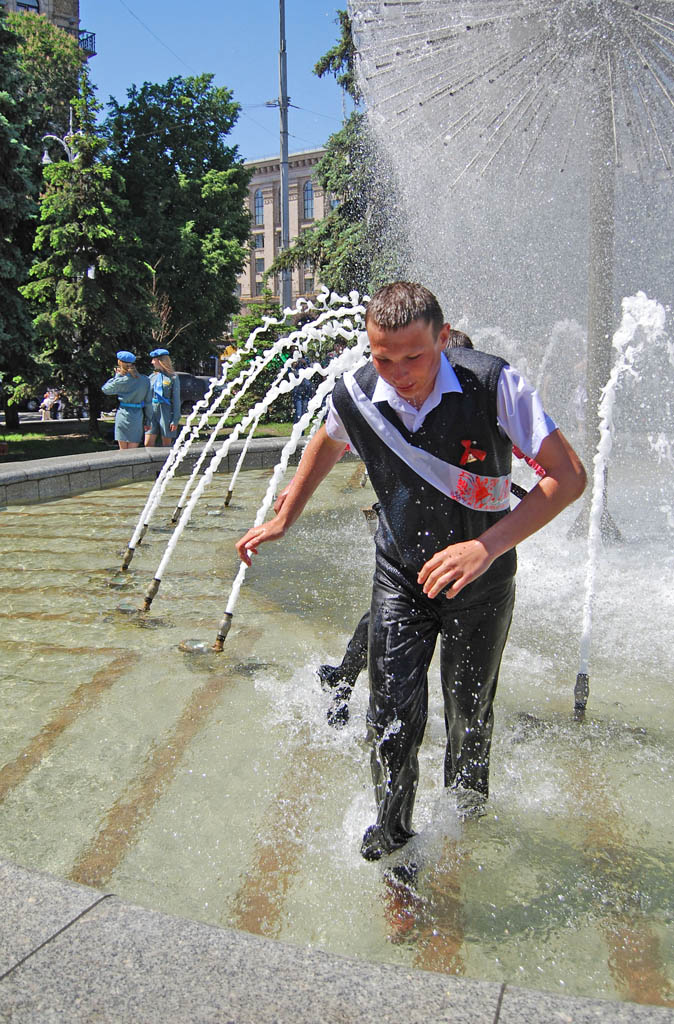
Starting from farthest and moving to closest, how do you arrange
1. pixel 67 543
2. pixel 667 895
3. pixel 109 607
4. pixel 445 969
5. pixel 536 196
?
pixel 536 196 → pixel 67 543 → pixel 109 607 → pixel 667 895 → pixel 445 969

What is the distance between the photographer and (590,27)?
6.05 metres

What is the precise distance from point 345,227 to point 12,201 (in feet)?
38.1

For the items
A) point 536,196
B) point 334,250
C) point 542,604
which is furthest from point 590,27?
point 334,250

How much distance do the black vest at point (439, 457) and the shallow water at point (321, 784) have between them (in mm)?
860

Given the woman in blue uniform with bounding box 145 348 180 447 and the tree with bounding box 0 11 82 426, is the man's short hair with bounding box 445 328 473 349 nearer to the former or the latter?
the woman in blue uniform with bounding box 145 348 180 447

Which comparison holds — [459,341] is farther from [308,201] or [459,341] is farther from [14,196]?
[308,201]

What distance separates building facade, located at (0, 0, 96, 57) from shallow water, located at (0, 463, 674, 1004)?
44.6 metres

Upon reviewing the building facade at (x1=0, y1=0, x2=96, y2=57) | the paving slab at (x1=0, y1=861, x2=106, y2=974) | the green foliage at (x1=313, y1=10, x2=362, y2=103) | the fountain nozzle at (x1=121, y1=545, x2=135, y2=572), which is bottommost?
the fountain nozzle at (x1=121, y1=545, x2=135, y2=572)

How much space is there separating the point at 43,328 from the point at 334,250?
9.51m

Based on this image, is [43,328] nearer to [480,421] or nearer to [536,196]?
[536,196]

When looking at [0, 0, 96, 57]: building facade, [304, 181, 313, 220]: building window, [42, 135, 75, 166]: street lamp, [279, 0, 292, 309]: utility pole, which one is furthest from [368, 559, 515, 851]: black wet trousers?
[304, 181, 313, 220]: building window

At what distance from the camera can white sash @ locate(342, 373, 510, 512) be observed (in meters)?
2.27

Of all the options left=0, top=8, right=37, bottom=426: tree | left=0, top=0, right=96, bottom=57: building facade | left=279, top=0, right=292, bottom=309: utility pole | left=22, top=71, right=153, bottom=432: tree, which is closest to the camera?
left=0, top=8, right=37, bottom=426: tree

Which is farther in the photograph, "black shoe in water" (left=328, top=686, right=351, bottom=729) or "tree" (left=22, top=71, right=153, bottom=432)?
"tree" (left=22, top=71, right=153, bottom=432)
